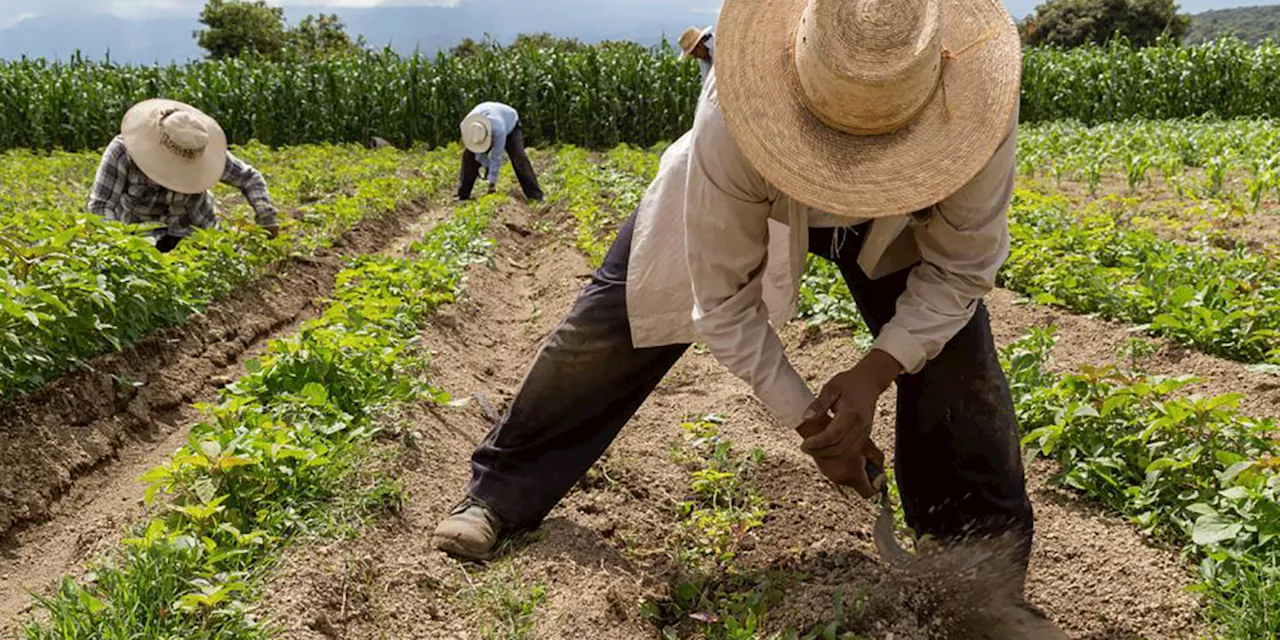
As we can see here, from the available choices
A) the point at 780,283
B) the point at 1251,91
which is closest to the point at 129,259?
the point at 780,283

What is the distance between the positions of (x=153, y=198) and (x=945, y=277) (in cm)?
493

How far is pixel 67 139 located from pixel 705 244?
19.1 meters

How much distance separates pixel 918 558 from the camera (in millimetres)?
2572

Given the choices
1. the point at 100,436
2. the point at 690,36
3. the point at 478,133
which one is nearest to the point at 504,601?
the point at 100,436

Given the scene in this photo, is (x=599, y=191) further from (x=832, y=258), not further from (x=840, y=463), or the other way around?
(x=840, y=463)

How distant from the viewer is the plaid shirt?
5.43 m

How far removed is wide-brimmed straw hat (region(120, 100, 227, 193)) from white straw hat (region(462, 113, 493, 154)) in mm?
5180

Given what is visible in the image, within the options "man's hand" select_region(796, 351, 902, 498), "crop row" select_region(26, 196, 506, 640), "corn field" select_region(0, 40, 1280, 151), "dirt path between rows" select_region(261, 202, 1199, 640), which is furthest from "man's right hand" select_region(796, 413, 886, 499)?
"corn field" select_region(0, 40, 1280, 151)

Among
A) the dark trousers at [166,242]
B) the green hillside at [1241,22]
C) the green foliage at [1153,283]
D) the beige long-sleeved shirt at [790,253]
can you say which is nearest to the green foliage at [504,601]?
the beige long-sleeved shirt at [790,253]

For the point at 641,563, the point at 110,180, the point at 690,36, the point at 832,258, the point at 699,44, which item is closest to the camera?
the point at 832,258

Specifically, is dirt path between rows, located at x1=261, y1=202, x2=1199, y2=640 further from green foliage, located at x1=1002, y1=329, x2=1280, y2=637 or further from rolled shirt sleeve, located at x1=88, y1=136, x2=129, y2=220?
rolled shirt sleeve, located at x1=88, y1=136, x2=129, y2=220

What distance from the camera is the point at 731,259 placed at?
2.26 m

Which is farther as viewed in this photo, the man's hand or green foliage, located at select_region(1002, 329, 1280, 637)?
green foliage, located at select_region(1002, 329, 1280, 637)

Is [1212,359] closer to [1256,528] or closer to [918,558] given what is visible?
[1256,528]
